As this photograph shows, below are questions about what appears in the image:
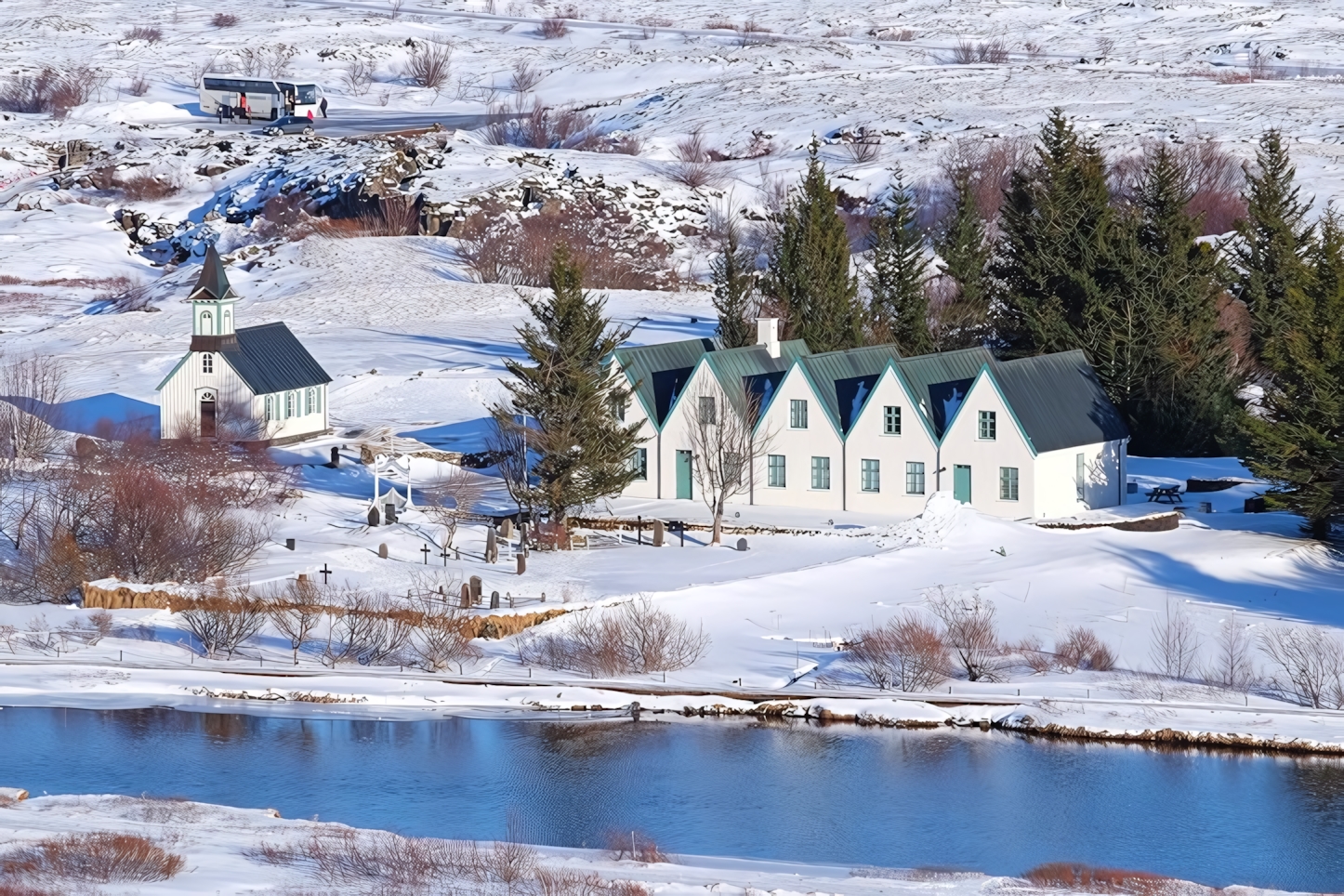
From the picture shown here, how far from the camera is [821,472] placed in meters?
56.5

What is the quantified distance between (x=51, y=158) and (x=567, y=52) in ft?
139

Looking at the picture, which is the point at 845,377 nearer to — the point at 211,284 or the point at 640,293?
the point at 211,284

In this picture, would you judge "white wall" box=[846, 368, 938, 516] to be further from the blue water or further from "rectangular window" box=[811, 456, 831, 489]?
the blue water

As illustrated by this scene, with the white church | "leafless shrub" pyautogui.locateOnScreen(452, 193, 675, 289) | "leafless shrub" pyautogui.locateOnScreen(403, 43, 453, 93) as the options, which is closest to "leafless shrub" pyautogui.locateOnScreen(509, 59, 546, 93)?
"leafless shrub" pyautogui.locateOnScreen(403, 43, 453, 93)

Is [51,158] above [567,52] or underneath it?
underneath

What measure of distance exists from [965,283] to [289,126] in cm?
6025

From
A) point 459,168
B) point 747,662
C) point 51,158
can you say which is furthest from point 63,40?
point 747,662

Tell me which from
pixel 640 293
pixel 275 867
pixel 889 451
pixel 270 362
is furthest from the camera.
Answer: pixel 640 293

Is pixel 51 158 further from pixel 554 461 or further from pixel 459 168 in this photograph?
pixel 554 461

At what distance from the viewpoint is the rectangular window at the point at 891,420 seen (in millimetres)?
55531

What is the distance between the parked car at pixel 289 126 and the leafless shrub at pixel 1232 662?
84.8 meters

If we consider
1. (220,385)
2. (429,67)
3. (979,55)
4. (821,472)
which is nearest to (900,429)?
(821,472)

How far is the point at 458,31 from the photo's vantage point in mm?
163500

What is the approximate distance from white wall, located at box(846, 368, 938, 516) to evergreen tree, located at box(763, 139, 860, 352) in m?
11.6
